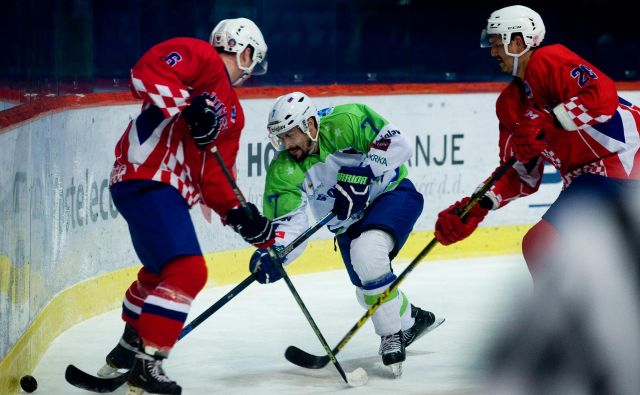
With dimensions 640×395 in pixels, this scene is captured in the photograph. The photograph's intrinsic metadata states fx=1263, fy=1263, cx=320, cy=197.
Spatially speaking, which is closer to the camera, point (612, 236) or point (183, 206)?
point (612, 236)

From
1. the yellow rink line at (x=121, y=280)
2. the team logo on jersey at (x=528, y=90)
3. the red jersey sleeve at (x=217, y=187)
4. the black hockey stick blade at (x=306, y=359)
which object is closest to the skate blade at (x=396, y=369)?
the black hockey stick blade at (x=306, y=359)

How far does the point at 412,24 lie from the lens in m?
8.06

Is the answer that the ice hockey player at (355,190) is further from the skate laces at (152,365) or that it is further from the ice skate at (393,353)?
the skate laces at (152,365)

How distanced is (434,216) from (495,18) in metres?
3.02

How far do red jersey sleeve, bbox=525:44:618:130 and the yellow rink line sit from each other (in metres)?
1.82

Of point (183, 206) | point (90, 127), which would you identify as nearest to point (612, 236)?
point (183, 206)

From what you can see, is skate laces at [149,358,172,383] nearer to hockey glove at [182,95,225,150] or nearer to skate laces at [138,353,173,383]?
skate laces at [138,353,173,383]

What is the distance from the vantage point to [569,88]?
12.9 ft

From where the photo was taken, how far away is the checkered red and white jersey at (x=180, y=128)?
3422 mm

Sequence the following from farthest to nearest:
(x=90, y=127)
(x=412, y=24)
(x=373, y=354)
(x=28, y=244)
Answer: (x=412, y=24)
(x=90, y=127)
(x=373, y=354)
(x=28, y=244)

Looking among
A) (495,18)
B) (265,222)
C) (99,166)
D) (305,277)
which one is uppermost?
(495,18)

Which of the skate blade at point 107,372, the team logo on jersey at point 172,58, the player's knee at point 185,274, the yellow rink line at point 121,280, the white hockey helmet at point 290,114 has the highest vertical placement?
the team logo on jersey at point 172,58

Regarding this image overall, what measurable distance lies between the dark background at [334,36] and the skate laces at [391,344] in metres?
1.63

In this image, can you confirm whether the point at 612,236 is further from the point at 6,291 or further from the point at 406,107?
the point at 406,107
